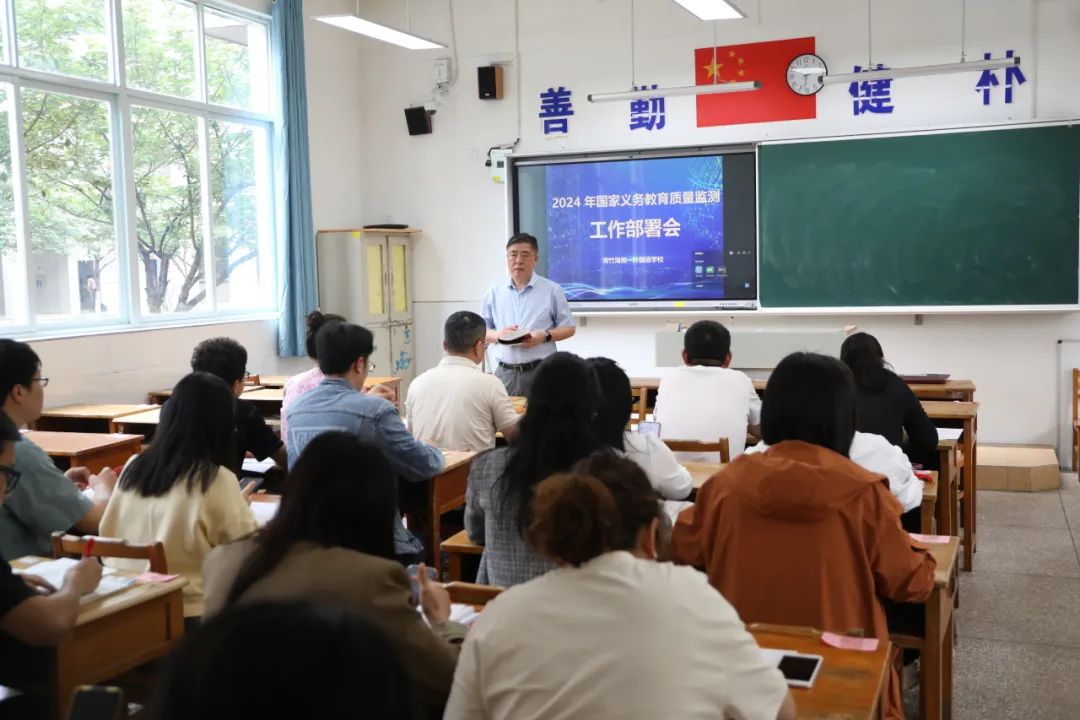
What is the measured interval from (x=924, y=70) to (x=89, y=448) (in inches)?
214

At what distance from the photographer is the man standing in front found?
6.24 metres

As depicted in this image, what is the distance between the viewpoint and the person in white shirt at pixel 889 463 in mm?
3035

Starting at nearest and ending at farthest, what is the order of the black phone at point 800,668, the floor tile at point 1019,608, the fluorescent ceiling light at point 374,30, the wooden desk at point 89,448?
the black phone at point 800,668 → the floor tile at point 1019,608 → the wooden desk at point 89,448 → the fluorescent ceiling light at point 374,30

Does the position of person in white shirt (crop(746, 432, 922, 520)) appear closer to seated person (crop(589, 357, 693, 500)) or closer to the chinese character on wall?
seated person (crop(589, 357, 693, 500))

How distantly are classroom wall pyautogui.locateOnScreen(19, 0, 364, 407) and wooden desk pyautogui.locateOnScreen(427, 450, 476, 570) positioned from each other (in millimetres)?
3050

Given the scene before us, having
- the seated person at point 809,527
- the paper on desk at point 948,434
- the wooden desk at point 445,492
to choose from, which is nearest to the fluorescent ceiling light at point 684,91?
the paper on desk at point 948,434

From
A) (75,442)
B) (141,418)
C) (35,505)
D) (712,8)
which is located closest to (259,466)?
(75,442)

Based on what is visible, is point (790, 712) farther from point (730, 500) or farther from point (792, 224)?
point (792, 224)

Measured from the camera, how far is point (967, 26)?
7.09m

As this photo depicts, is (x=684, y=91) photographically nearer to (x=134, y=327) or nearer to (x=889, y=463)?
(x=134, y=327)

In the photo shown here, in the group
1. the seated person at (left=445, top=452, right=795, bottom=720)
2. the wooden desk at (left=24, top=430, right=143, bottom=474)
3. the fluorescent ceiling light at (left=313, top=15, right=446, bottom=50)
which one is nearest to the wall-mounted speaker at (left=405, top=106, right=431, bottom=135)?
the fluorescent ceiling light at (left=313, top=15, right=446, bottom=50)

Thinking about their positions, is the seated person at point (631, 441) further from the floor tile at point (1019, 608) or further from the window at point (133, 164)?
the window at point (133, 164)

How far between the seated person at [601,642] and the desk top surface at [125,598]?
3.61ft

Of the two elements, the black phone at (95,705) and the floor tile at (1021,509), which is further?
the floor tile at (1021,509)
